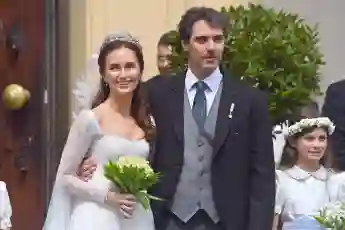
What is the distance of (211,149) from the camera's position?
4586 mm

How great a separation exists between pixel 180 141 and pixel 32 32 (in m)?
2.36

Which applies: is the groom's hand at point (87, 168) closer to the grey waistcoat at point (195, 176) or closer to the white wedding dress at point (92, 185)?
the white wedding dress at point (92, 185)

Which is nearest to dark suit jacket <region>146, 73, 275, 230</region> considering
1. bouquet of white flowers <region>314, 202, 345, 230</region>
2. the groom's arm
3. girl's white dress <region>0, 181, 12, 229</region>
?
the groom's arm

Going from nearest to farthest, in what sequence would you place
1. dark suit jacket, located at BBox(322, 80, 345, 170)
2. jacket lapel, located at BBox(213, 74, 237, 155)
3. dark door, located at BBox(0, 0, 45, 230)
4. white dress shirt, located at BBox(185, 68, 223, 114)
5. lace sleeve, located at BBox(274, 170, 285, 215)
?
jacket lapel, located at BBox(213, 74, 237, 155), white dress shirt, located at BBox(185, 68, 223, 114), lace sleeve, located at BBox(274, 170, 285, 215), dark suit jacket, located at BBox(322, 80, 345, 170), dark door, located at BBox(0, 0, 45, 230)

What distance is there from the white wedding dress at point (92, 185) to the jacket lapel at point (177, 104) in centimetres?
16

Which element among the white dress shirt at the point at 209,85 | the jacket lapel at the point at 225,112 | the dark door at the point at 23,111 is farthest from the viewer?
the dark door at the point at 23,111

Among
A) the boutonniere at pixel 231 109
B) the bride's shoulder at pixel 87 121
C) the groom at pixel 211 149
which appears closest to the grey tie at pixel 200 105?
the groom at pixel 211 149

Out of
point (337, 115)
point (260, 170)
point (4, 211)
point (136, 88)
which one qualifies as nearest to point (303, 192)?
point (337, 115)

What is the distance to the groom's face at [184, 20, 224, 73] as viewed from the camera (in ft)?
15.1

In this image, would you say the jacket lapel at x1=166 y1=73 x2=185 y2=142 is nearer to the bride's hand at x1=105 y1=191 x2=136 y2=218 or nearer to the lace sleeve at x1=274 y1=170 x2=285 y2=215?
the bride's hand at x1=105 y1=191 x2=136 y2=218

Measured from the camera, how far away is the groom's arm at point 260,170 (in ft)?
15.2

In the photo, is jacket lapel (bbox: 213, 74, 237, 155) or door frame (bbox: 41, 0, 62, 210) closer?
jacket lapel (bbox: 213, 74, 237, 155)

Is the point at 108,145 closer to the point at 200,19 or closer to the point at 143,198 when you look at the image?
the point at 143,198

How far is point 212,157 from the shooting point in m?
4.58
